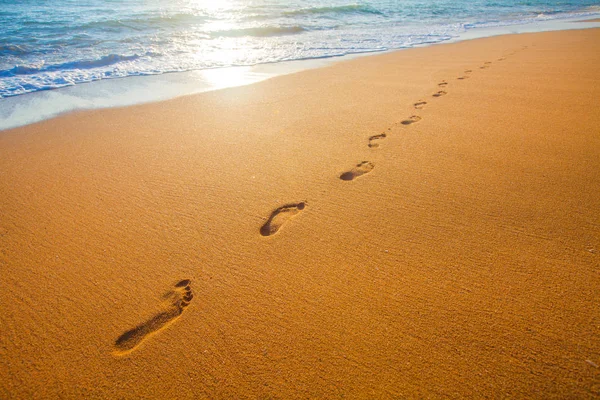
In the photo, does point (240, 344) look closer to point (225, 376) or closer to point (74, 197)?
point (225, 376)

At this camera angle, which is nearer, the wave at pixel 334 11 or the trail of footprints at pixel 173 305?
the trail of footprints at pixel 173 305

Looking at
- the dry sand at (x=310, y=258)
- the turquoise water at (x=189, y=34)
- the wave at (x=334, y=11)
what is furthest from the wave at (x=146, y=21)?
the dry sand at (x=310, y=258)

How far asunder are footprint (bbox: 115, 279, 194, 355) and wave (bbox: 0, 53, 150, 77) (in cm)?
666

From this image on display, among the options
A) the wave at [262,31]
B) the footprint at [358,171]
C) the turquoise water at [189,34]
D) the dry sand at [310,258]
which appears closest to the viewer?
the dry sand at [310,258]

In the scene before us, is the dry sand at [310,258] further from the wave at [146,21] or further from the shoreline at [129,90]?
the wave at [146,21]

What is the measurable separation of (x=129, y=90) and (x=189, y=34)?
570 centimetres

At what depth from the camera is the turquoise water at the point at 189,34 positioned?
6325mm

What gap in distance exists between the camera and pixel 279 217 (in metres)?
1.99

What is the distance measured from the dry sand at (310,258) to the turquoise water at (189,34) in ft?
12.8

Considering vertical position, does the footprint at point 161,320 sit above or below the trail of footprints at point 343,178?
below

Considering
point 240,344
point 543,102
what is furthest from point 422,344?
point 543,102

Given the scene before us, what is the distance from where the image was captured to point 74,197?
229 centimetres

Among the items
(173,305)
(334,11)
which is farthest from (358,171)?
(334,11)

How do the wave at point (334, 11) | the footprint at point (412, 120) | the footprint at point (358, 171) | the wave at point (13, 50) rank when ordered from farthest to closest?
the wave at point (334, 11) < the wave at point (13, 50) < the footprint at point (412, 120) < the footprint at point (358, 171)
